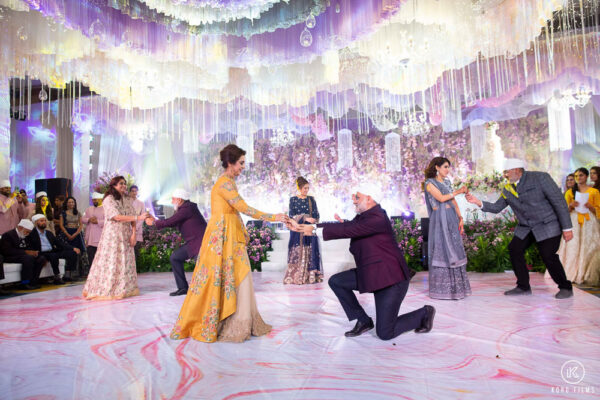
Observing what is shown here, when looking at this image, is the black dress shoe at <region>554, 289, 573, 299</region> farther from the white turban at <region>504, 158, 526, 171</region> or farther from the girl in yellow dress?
the white turban at <region>504, 158, 526, 171</region>

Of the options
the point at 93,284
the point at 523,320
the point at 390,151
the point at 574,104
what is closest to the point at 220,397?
the point at 523,320

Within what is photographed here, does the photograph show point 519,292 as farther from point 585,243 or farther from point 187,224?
point 187,224

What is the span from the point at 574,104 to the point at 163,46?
968 cm

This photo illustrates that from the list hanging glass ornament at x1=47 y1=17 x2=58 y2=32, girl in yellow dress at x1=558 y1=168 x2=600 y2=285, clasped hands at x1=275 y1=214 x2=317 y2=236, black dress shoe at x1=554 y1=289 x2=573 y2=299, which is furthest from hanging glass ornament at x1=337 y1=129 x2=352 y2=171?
clasped hands at x1=275 y1=214 x2=317 y2=236

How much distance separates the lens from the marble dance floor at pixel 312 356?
212 cm

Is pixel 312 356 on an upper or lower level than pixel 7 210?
lower

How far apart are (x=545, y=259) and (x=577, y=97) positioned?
763cm

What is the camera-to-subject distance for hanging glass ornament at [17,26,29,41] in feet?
20.5

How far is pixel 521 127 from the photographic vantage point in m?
12.1

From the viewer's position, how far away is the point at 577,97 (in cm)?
992

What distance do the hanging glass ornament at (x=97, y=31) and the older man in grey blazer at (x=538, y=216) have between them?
6.17 metres

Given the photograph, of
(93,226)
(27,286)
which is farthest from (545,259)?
(27,286)

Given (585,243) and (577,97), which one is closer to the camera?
(585,243)

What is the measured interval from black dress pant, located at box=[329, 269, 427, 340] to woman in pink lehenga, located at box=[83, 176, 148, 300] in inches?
120
